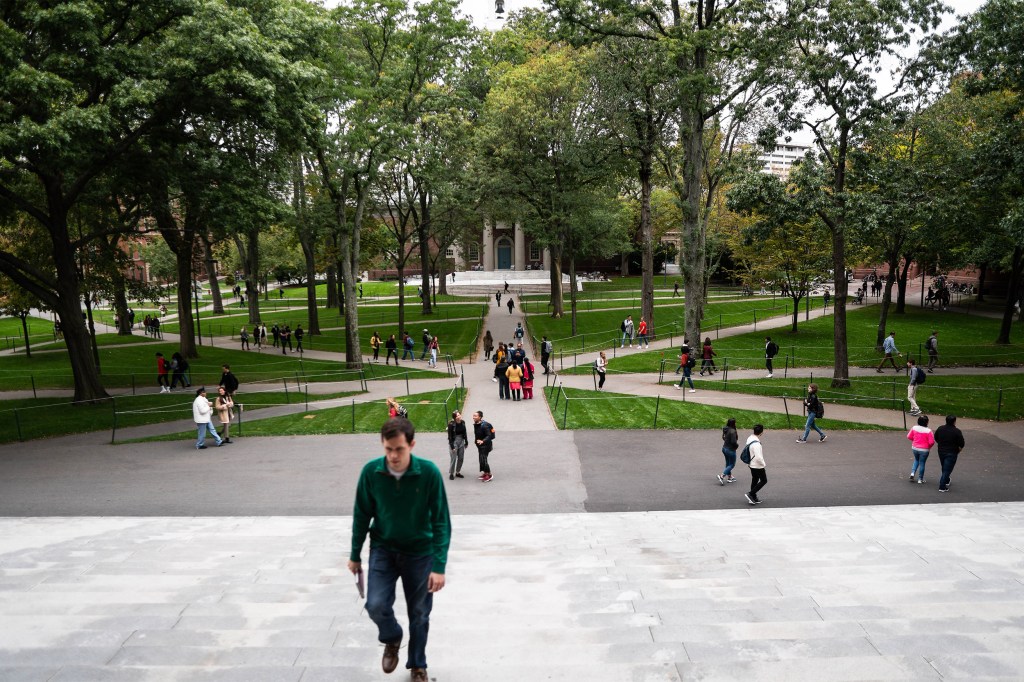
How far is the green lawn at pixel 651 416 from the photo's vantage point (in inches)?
704

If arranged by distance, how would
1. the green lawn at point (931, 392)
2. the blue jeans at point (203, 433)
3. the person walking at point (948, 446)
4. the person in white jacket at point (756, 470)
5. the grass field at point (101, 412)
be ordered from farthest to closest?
the green lawn at point (931, 392) < the grass field at point (101, 412) < the blue jeans at point (203, 433) < the person walking at point (948, 446) < the person in white jacket at point (756, 470)

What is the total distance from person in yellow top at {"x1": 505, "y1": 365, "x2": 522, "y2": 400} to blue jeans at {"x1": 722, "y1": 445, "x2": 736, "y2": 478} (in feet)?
31.2

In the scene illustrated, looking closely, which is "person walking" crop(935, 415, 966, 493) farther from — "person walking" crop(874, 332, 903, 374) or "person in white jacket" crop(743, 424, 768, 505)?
"person walking" crop(874, 332, 903, 374)

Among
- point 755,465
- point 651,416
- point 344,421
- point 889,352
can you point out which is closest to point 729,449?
point 755,465

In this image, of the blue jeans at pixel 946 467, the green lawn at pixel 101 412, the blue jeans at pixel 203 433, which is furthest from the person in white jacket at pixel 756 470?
the green lawn at pixel 101 412

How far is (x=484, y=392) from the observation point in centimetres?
2361

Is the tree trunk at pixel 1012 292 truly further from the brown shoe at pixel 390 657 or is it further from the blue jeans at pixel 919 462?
the brown shoe at pixel 390 657

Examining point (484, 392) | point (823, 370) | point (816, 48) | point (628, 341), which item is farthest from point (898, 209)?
point (628, 341)

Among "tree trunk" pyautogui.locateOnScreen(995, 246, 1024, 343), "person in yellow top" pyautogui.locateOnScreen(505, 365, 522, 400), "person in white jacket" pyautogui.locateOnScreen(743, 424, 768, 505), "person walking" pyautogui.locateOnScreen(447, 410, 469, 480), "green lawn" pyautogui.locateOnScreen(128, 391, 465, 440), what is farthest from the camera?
"tree trunk" pyautogui.locateOnScreen(995, 246, 1024, 343)

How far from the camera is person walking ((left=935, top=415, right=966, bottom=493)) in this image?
12.2 metres

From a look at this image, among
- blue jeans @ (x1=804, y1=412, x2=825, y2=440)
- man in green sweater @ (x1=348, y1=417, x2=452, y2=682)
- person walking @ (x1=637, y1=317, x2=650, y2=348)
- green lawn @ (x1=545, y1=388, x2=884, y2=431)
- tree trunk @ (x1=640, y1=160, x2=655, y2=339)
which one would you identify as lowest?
green lawn @ (x1=545, y1=388, x2=884, y2=431)

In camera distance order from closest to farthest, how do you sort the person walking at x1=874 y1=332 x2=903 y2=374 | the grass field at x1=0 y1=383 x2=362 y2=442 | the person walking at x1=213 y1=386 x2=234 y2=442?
the person walking at x1=213 y1=386 x2=234 y2=442 → the grass field at x1=0 y1=383 x2=362 y2=442 → the person walking at x1=874 y1=332 x2=903 y2=374

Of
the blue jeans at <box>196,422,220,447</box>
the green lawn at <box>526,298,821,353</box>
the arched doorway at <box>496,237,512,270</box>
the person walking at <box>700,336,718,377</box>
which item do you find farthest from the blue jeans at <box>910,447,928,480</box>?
the arched doorway at <box>496,237,512,270</box>

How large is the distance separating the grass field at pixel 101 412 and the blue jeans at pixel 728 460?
1460 centimetres
